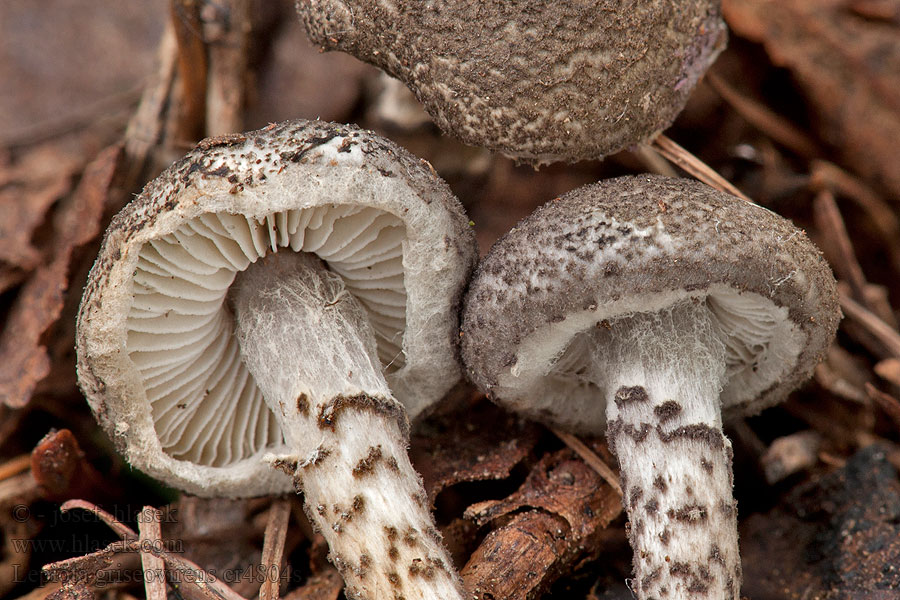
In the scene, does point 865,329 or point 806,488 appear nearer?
point 806,488

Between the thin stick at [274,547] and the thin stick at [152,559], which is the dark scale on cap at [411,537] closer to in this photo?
the thin stick at [274,547]

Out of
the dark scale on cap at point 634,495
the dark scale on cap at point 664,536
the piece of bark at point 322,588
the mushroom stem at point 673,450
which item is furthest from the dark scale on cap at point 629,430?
the piece of bark at point 322,588

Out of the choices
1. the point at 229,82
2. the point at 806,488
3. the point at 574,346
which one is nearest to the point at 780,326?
the point at 574,346

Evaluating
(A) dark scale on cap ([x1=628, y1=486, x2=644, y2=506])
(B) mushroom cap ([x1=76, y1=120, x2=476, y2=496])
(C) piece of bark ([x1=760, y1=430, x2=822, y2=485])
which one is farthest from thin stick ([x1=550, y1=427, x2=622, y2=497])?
(C) piece of bark ([x1=760, y1=430, x2=822, y2=485])

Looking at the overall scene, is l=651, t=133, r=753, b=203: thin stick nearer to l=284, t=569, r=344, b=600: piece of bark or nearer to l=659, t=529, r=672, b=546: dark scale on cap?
l=659, t=529, r=672, b=546: dark scale on cap

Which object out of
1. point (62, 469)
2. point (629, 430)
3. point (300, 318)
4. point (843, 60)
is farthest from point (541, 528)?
point (843, 60)

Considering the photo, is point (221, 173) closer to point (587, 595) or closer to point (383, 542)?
point (383, 542)

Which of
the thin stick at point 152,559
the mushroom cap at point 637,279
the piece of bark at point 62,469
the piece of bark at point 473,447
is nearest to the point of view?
the mushroom cap at point 637,279
